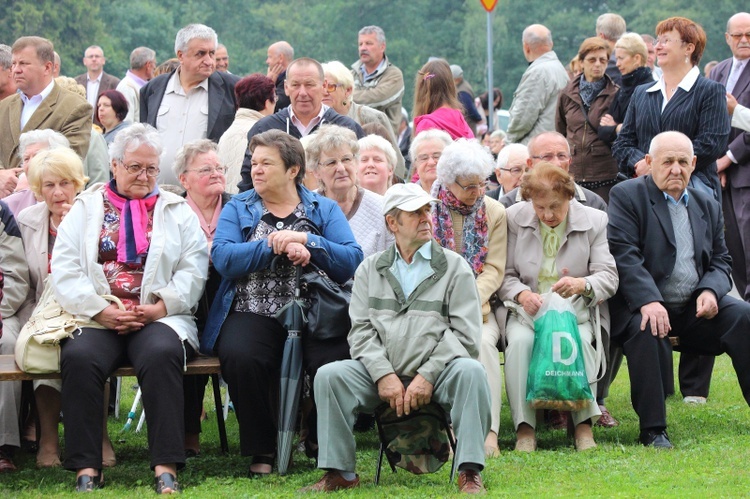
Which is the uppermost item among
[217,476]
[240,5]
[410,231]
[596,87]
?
[240,5]

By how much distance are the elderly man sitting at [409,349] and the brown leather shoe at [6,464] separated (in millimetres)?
1949

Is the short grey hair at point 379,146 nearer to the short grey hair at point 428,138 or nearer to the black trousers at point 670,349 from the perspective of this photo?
the short grey hair at point 428,138

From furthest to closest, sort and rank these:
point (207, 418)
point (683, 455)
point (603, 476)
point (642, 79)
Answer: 1. point (642, 79)
2. point (207, 418)
3. point (683, 455)
4. point (603, 476)

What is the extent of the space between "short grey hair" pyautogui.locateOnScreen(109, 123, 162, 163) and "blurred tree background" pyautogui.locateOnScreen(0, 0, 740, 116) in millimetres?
32804

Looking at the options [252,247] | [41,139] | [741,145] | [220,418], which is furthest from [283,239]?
[741,145]

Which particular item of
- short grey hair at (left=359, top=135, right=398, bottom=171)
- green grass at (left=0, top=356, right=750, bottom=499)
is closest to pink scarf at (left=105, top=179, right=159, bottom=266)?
green grass at (left=0, top=356, right=750, bottom=499)

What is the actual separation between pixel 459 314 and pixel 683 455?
5.19 ft

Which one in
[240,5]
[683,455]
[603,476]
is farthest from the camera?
[240,5]

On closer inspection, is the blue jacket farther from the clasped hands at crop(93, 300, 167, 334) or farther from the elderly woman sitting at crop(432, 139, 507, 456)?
the elderly woman sitting at crop(432, 139, 507, 456)

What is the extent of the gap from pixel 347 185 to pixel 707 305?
7.67 feet

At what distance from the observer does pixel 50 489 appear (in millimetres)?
6691

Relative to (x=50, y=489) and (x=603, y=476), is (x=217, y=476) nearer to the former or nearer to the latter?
(x=50, y=489)

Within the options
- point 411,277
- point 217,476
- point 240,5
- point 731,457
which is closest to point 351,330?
point 411,277

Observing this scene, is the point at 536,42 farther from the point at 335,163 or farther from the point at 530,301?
the point at 530,301
